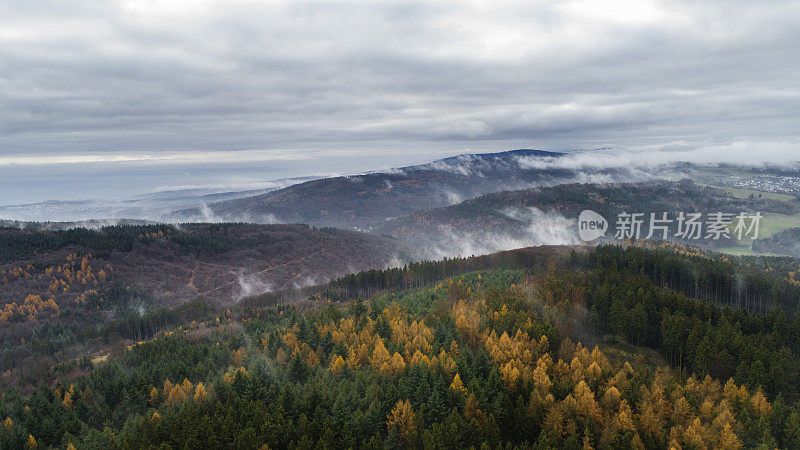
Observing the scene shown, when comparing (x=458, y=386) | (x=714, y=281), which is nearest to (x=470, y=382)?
(x=458, y=386)

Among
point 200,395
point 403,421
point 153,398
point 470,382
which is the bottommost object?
point 153,398

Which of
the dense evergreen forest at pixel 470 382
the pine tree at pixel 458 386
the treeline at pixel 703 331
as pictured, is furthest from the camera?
the treeline at pixel 703 331

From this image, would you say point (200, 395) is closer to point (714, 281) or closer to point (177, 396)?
point (177, 396)

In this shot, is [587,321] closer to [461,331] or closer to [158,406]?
[461,331]

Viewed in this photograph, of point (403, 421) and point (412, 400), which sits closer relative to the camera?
point (403, 421)

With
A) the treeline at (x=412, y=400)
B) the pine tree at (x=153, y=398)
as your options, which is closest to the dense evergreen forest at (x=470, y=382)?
the pine tree at (x=153, y=398)

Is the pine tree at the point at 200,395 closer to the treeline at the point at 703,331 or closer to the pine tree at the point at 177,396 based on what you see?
the pine tree at the point at 177,396

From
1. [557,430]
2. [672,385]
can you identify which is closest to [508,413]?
[557,430]

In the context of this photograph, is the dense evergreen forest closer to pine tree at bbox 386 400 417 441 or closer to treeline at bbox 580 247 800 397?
pine tree at bbox 386 400 417 441

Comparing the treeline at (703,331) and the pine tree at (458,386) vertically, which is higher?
the pine tree at (458,386)
